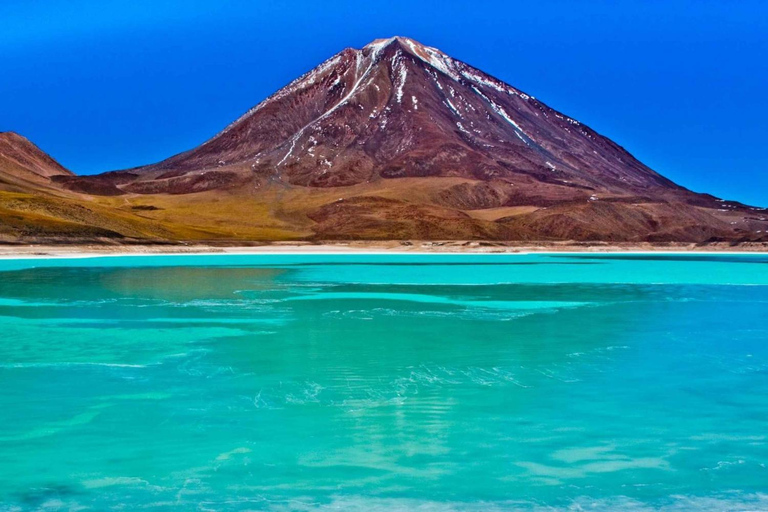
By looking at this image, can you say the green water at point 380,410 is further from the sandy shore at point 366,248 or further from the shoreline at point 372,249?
the sandy shore at point 366,248

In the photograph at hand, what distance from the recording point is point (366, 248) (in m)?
118

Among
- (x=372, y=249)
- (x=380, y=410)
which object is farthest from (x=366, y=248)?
(x=380, y=410)

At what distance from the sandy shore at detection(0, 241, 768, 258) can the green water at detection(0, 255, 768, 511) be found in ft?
178

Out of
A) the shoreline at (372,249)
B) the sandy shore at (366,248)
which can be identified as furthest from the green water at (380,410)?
the sandy shore at (366,248)

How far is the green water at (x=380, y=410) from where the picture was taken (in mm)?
11273

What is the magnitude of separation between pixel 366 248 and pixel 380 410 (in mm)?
102069

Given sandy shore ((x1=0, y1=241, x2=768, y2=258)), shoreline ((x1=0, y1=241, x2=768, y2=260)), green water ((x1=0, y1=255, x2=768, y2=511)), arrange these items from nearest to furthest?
green water ((x1=0, y1=255, x2=768, y2=511))
shoreline ((x1=0, y1=241, x2=768, y2=260))
sandy shore ((x1=0, y1=241, x2=768, y2=258))

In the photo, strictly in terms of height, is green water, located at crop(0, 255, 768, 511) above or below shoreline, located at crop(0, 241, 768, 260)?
below

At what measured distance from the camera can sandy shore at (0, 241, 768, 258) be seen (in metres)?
84.0

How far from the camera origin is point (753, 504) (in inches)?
419

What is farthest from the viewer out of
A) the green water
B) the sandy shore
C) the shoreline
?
the sandy shore

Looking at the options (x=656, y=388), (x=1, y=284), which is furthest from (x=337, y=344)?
(x=1, y=284)

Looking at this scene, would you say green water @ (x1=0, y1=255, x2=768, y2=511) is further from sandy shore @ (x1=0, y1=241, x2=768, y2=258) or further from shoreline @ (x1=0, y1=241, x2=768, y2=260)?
sandy shore @ (x1=0, y1=241, x2=768, y2=258)

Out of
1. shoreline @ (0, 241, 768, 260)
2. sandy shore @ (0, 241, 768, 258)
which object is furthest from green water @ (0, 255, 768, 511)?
sandy shore @ (0, 241, 768, 258)
